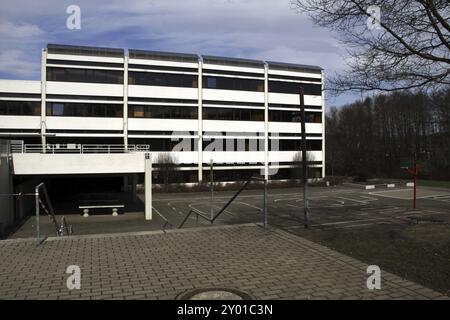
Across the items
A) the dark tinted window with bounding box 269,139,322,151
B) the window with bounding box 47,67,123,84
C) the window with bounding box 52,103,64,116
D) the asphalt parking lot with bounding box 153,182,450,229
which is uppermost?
the window with bounding box 47,67,123,84

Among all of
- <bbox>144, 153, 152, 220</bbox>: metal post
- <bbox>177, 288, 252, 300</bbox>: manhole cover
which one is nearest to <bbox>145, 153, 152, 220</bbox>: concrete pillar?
<bbox>144, 153, 152, 220</bbox>: metal post

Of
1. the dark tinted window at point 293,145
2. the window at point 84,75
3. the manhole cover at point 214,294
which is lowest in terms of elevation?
the manhole cover at point 214,294

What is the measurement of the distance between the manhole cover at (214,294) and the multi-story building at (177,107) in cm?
3974

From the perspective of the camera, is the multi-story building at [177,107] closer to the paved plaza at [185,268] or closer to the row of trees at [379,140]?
the row of trees at [379,140]

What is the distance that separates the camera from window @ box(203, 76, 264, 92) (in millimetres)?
50656

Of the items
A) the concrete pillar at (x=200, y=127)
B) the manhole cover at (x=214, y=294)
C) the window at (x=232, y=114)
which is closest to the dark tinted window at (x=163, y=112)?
the concrete pillar at (x=200, y=127)

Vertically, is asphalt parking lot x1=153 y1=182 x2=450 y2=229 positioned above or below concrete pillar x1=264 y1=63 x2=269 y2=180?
Result: below

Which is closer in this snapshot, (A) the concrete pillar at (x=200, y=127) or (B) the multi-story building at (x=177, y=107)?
(B) the multi-story building at (x=177, y=107)

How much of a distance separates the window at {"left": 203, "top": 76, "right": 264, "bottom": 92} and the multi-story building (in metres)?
0.12

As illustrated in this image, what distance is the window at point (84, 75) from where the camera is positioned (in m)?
44.5

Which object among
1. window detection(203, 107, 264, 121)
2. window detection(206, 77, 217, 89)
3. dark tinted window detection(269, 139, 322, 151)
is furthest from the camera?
dark tinted window detection(269, 139, 322, 151)

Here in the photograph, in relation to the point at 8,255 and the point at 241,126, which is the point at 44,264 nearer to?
the point at 8,255

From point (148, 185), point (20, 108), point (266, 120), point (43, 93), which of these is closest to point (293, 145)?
point (266, 120)

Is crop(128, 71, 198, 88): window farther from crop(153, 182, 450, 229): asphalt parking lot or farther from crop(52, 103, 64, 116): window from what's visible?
crop(153, 182, 450, 229): asphalt parking lot
